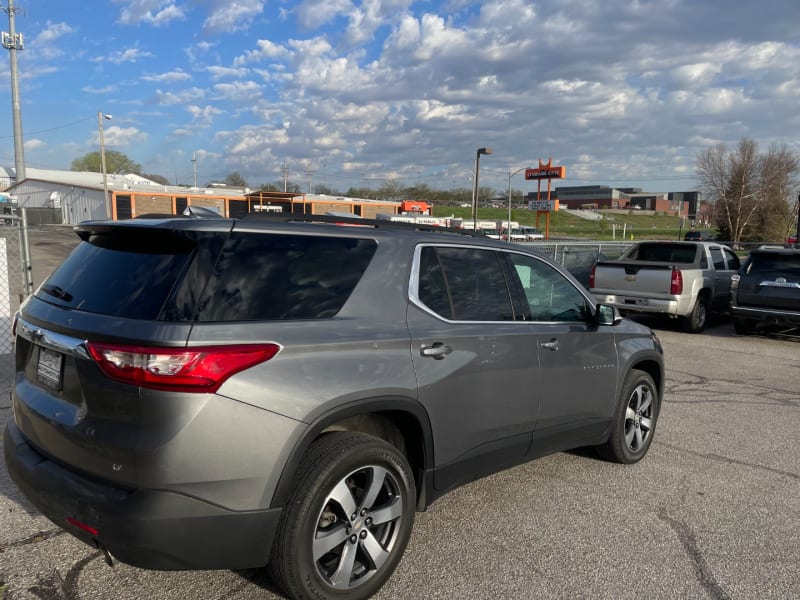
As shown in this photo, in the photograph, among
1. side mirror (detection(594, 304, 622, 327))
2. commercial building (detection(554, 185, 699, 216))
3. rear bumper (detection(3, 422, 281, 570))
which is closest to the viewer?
rear bumper (detection(3, 422, 281, 570))

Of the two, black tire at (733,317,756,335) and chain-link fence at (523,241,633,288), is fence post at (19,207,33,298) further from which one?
black tire at (733,317,756,335)

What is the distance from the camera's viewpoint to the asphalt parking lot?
307 centimetres

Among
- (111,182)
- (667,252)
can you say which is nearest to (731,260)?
(667,252)

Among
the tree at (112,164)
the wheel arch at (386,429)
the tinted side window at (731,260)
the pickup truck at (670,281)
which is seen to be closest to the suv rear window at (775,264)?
the pickup truck at (670,281)

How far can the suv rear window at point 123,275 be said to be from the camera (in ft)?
8.33

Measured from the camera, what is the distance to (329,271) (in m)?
2.92

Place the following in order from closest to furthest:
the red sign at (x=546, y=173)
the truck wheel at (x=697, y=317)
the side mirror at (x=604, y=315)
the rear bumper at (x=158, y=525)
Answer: the rear bumper at (x=158, y=525) < the side mirror at (x=604, y=315) < the truck wheel at (x=697, y=317) < the red sign at (x=546, y=173)

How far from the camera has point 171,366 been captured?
2.37 meters

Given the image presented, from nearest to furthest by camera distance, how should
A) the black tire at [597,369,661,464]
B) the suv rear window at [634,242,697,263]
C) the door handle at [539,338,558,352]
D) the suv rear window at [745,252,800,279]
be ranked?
the door handle at [539,338,558,352], the black tire at [597,369,661,464], the suv rear window at [745,252,800,279], the suv rear window at [634,242,697,263]

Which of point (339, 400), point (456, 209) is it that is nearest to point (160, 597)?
point (339, 400)

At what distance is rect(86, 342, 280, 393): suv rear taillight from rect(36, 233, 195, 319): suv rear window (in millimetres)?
162

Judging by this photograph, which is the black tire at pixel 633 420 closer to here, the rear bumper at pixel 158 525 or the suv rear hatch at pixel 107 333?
the rear bumper at pixel 158 525

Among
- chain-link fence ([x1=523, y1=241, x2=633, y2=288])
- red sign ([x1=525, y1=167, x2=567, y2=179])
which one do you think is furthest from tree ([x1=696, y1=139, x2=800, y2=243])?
chain-link fence ([x1=523, y1=241, x2=633, y2=288])

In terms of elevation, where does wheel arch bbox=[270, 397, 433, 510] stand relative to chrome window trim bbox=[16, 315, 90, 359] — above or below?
below
